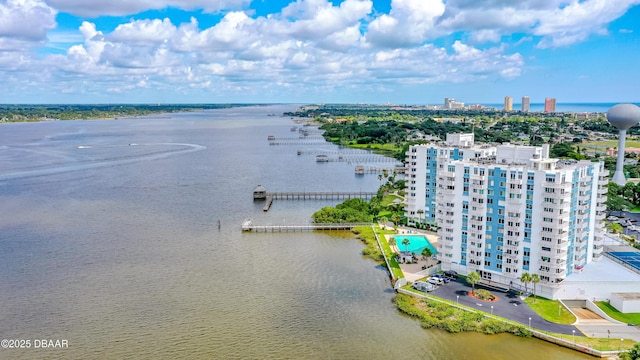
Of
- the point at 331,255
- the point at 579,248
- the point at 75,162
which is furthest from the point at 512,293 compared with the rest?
the point at 75,162

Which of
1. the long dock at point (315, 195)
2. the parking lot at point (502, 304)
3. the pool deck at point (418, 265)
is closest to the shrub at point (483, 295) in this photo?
the parking lot at point (502, 304)

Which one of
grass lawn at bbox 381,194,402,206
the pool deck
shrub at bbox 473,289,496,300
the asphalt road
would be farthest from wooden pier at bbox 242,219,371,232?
shrub at bbox 473,289,496,300

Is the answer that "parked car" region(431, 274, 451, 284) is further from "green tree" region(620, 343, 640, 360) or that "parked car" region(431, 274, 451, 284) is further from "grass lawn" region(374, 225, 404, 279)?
"green tree" region(620, 343, 640, 360)

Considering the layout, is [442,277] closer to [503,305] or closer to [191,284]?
[503,305]

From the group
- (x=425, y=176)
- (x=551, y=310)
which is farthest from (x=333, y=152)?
(x=551, y=310)

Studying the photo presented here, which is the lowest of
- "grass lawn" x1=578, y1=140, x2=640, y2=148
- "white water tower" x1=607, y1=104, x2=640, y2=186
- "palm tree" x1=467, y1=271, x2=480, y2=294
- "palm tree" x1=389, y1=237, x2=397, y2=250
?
"palm tree" x1=389, y1=237, x2=397, y2=250

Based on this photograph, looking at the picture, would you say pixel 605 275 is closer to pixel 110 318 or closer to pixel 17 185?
pixel 110 318

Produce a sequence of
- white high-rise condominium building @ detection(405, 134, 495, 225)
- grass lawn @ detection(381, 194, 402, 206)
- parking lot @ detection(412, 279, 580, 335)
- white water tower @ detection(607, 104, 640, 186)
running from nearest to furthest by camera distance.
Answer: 1. parking lot @ detection(412, 279, 580, 335)
2. white high-rise condominium building @ detection(405, 134, 495, 225)
3. grass lawn @ detection(381, 194, 402, 206)
4. white water tower @ detection(607, 104, 640, 186)

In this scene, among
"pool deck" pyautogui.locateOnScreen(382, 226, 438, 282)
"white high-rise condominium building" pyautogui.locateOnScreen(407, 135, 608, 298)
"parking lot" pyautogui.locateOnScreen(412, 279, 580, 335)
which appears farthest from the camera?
"pool deck" pyautogui.locateOnScreen(382, 226, 438, 282)
